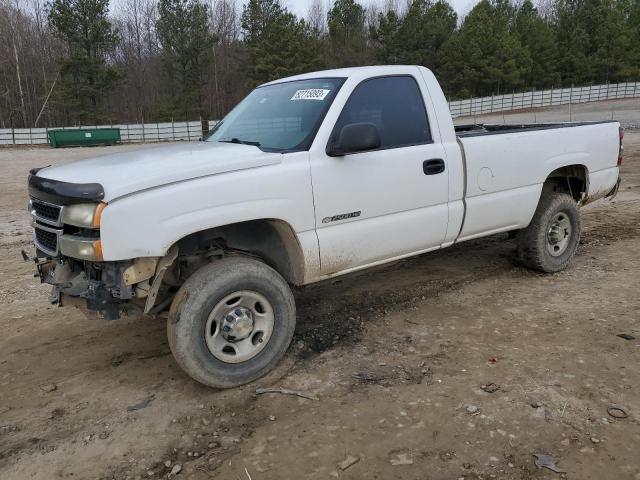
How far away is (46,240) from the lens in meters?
3.41

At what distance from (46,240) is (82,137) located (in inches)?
1406

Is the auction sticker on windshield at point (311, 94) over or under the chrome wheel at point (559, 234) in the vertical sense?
over

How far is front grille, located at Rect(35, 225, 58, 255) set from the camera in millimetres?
3301

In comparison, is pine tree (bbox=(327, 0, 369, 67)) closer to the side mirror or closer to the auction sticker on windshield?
the auction sticker on windshield

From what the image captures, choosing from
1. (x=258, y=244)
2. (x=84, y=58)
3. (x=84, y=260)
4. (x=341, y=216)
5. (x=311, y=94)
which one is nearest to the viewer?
(x=84, y=260)

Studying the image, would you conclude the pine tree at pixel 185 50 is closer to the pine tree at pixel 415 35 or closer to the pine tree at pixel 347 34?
the pine tree at pixel 347 34

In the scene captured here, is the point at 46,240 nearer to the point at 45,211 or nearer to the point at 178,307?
the point at 45,211

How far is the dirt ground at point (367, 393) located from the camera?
283 centimetres

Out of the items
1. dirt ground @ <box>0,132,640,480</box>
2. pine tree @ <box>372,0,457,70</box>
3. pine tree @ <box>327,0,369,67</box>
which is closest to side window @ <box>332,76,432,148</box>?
dirt ground @ <box>0,132,640,480</box>

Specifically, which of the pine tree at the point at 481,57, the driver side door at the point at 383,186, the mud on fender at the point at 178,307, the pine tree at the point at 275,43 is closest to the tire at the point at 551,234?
the driver side door at the point at 383,186

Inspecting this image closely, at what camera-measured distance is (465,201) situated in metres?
4.54

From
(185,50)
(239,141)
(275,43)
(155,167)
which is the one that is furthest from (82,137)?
(155,167)

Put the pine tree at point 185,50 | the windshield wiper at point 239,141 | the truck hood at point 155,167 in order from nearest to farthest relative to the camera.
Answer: the truck hood at point 155,167 < the windshield wiper at point 239,141 < the pine tree at point 185,50

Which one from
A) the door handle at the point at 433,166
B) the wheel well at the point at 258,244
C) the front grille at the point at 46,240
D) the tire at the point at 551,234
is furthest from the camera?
the tire at the point at 551,234
